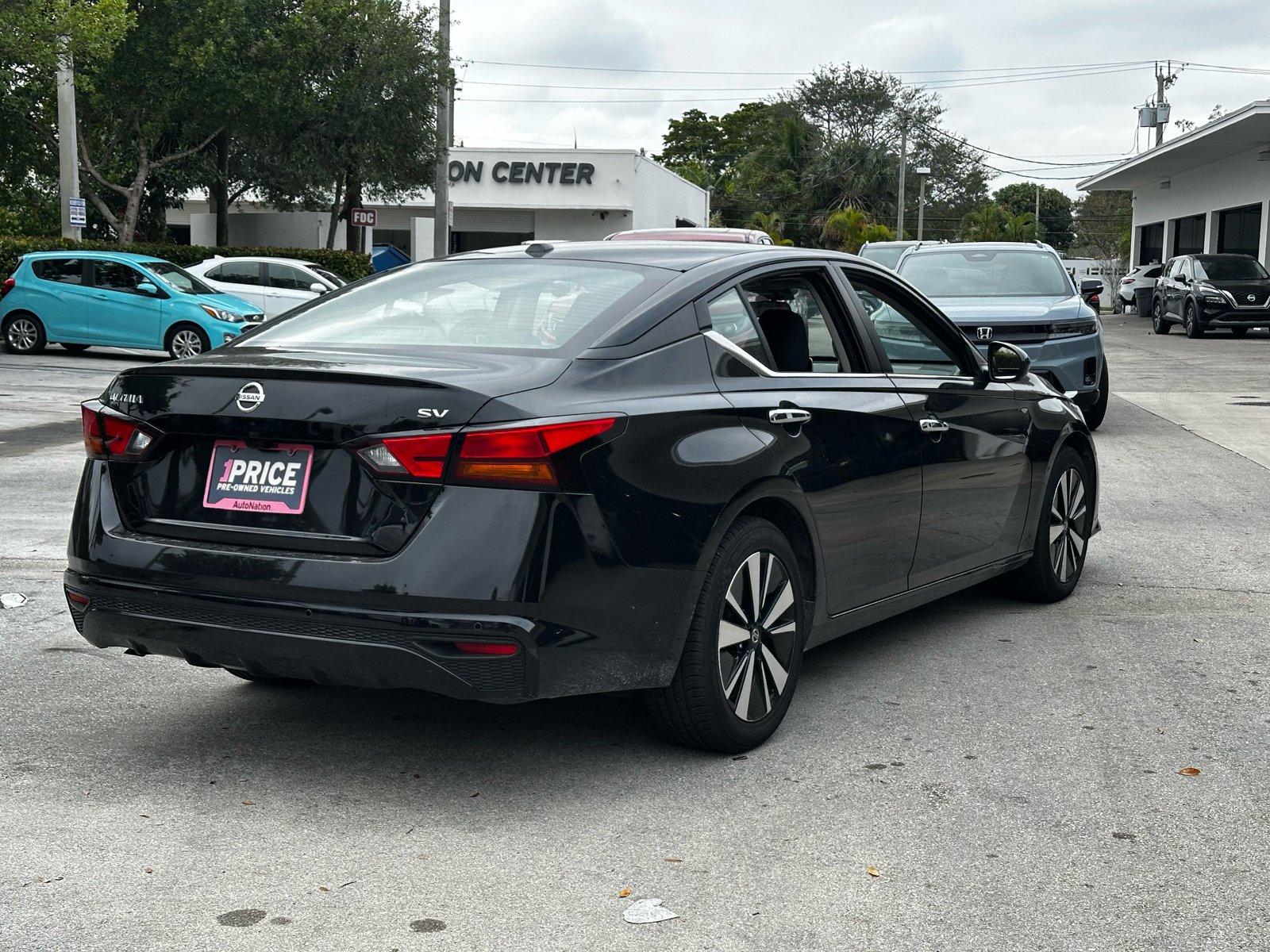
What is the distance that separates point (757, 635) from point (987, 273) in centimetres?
1053

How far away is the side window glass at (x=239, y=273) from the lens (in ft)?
83.8

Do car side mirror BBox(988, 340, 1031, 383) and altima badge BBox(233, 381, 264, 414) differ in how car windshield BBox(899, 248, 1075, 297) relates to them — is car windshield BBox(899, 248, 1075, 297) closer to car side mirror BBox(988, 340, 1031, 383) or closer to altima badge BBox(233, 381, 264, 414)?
car side mirror BBox(988, 340, 1031, 383)

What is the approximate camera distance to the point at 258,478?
4070 mm

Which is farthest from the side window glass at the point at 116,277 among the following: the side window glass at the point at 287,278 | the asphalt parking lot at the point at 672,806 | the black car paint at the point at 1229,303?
the black car paint at the point at 1229,303

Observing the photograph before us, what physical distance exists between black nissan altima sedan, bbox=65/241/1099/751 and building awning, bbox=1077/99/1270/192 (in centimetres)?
3032

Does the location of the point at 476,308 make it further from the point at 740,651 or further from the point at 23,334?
the point at 23,334

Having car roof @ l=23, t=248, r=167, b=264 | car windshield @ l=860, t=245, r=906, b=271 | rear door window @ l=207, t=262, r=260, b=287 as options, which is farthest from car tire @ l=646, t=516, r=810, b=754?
rear door window @ l=207, t=262, r=260, b=287

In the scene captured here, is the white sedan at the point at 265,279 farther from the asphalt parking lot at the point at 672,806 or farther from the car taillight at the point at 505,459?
the car taillight at the point at 505,459

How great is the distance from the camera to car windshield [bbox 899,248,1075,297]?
1416 cm

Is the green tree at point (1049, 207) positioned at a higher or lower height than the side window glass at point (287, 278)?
higher

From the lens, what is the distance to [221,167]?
36719 millimetres

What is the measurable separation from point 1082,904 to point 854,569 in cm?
177

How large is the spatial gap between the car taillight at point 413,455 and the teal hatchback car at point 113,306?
1856 centimetres

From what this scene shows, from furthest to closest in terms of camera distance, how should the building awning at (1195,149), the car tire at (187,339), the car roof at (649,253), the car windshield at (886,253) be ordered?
the building awning at (1195,149), the car tire at (187,339), the car windshield at (886,253), the car roof at (649,253)
